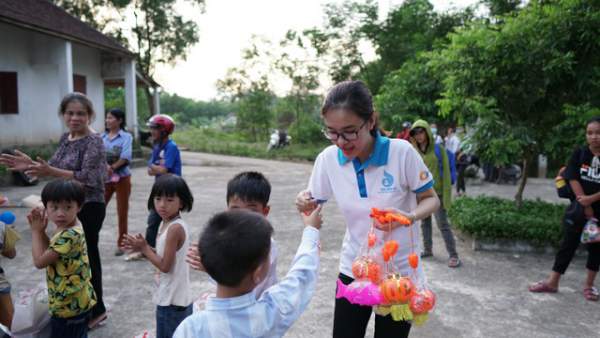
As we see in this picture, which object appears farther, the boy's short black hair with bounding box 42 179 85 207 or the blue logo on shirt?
the boy's short black hair with bounding box 42 179 85 207

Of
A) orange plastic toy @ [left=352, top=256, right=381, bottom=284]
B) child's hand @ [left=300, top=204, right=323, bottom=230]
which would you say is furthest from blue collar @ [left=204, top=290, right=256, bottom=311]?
orange plastic toy @ [left=352, top=256, right=381, bottom=284]

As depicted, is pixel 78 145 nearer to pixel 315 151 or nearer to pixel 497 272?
pixel 497 272

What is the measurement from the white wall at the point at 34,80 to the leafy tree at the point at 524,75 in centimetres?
1136

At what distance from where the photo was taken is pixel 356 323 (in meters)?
2.09

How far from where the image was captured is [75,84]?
14609 millimetres

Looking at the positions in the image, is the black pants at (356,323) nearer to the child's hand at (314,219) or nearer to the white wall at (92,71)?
the child's hand at (314,219)

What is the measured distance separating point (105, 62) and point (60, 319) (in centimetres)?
1584

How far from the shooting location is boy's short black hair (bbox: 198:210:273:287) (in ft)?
4.78

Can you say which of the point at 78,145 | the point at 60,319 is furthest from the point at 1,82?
the point at 60,319

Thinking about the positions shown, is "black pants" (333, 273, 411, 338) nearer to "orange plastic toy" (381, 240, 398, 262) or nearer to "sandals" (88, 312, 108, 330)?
"orange plastic toy" (381, 240, 398, 262)

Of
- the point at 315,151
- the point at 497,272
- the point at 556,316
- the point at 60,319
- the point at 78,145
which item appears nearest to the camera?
the point at 60,319

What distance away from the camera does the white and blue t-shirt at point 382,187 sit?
1.99 meters

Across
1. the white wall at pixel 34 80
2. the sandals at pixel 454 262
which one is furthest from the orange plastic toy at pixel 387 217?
the white wall at pixel 34 80

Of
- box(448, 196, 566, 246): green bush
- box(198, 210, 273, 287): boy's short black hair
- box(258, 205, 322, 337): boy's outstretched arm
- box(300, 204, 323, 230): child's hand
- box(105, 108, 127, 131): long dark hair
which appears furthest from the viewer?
box(448, 196, 566, 246): green bush
